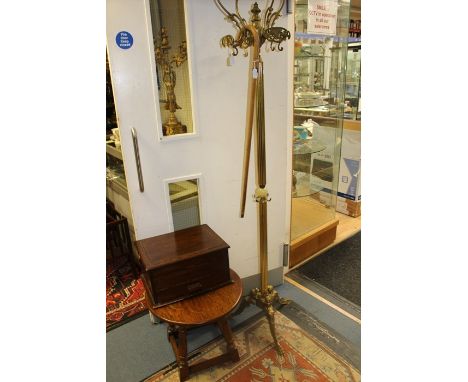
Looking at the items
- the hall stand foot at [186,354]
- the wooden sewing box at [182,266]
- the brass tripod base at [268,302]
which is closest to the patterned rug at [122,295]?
the hall stand foot at [186,354]

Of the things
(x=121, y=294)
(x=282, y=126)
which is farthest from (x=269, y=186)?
(x=121, y=294)

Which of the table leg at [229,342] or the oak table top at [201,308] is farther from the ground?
the oak table top at [201,308]

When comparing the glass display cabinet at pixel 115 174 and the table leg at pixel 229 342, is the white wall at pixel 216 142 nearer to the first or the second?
the table leg at pixel 229 342

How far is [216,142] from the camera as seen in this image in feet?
5.70

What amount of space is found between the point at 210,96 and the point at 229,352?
129 cm

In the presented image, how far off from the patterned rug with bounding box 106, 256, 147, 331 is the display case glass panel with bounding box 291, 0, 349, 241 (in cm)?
118

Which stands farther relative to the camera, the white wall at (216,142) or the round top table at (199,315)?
the white wall at (216,142)

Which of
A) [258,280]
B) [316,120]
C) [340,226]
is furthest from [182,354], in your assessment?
[340,226]

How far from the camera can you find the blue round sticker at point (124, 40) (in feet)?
4.56

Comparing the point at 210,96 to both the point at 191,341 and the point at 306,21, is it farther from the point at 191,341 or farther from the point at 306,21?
the point at 191,341

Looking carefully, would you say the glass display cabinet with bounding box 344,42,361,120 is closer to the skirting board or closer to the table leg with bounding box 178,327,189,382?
the skirting board

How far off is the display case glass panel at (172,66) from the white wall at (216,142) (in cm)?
6

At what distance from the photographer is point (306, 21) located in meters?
2.03

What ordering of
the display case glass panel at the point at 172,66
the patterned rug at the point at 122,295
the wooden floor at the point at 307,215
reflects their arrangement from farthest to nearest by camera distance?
the wooden floor at the point at 307,215 → the patterned rug at the point at 122,295 → the display case glass panel at the point at 172,66
